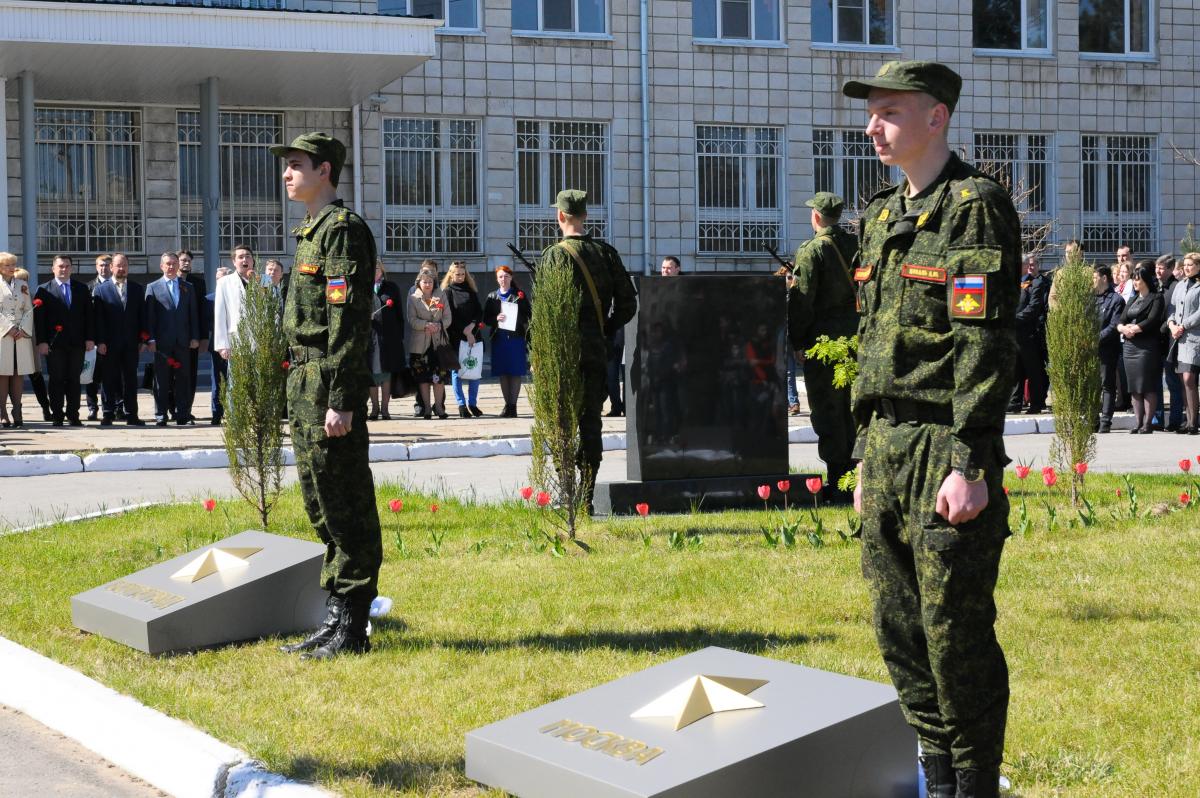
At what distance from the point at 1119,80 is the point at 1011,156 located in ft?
9.89

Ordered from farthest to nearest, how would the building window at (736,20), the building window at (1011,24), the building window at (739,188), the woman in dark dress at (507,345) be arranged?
the building window at (1011,24) < the building window at (739,188) < the building window at (736,20) < the woman in dark dress at (507,345)

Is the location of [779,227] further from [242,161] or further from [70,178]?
[70,178]

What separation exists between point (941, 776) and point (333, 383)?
3134 millimetres

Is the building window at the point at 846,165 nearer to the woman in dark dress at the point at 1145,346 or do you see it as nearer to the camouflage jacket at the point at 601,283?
the woman in dark dress at the point at 1145,346

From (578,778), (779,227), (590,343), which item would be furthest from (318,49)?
(578,778)

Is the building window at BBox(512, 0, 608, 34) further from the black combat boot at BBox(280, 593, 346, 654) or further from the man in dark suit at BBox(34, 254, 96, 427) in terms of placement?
the black combat boot at BBox(280, 593, 346, 654)

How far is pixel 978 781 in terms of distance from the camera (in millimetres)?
4141

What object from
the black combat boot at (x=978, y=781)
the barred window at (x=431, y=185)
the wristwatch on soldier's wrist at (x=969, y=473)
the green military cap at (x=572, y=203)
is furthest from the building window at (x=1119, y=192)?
the wristwatch on soldier's wrist at (x=969, y=473)

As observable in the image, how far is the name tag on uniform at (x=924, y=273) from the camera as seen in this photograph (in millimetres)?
4059

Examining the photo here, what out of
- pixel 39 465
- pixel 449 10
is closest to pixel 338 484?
pixel 39 465

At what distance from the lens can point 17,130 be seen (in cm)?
2512

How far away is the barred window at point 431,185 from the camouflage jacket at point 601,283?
1771 cm

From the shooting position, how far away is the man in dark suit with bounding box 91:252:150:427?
57.6 ft

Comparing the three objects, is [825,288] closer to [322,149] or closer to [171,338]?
[322,149]
